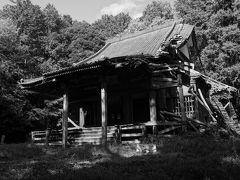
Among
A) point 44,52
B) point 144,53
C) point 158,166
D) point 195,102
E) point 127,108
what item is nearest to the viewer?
point 158,166

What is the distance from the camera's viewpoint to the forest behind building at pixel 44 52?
26.5m

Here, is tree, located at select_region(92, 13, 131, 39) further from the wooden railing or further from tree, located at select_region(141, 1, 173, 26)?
the wooden railing

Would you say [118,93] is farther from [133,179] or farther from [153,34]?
[133,179]

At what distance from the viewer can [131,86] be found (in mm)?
18281

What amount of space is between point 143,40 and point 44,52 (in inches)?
748

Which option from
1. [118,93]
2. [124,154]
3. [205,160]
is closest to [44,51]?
[118,93]

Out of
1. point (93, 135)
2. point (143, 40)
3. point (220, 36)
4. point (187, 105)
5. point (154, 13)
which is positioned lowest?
point (93, 135)

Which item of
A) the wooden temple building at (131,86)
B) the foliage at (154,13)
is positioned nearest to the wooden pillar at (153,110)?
the wooden temple building at (131,86)

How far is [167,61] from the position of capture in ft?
60.9

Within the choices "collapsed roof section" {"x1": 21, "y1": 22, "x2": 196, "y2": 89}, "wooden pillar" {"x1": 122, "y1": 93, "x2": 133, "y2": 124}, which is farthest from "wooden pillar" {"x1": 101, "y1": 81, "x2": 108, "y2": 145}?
"wooden pillar" {"x1": 122, "y1": 93, "x2": 133, "y2": 124}

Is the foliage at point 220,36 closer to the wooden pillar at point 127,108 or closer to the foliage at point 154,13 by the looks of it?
the wooden pillar at point 127,108

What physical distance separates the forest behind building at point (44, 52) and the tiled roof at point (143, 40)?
Answer: 5.29 metres

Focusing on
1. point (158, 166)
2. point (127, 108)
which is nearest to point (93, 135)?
point (127, 108)

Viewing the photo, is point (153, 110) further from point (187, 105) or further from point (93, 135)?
point (187, 105)
